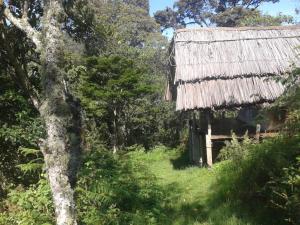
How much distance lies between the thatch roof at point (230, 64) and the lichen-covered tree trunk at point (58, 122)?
420 inches

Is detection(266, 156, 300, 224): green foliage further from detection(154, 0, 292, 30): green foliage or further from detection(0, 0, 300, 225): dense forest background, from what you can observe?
detection(154, 0, 292, 30): green foliage

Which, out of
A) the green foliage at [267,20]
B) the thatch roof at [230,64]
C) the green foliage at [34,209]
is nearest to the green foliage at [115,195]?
→ the green foliage at [34,209]

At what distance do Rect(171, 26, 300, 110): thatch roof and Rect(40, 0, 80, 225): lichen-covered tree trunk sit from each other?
35.0ft

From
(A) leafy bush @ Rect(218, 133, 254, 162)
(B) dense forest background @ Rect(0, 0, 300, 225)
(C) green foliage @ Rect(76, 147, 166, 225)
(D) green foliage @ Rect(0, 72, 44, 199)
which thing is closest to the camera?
(C) green foliage @ Rect(76, 147, 166, 225)

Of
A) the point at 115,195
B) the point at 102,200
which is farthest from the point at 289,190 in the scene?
the point at 102,200

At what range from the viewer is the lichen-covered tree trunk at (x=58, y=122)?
4.34 m

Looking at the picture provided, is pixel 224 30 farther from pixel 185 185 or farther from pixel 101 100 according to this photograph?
pixel 185 185

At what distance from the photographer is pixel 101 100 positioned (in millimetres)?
20062

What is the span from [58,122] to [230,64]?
12.5 metres

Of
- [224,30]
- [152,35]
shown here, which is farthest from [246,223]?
[152,35]

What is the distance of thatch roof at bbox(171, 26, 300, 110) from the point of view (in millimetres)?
15359

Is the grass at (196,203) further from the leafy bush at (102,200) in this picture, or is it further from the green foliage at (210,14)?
the green foliage at (210,14)

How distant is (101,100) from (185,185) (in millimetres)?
8701

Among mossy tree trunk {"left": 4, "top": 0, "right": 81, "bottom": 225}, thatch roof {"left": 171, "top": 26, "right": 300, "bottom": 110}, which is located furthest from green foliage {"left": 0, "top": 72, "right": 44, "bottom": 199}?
thatch roof {"left": 171, "top": 26, "right": 300, "bottom": 110}
